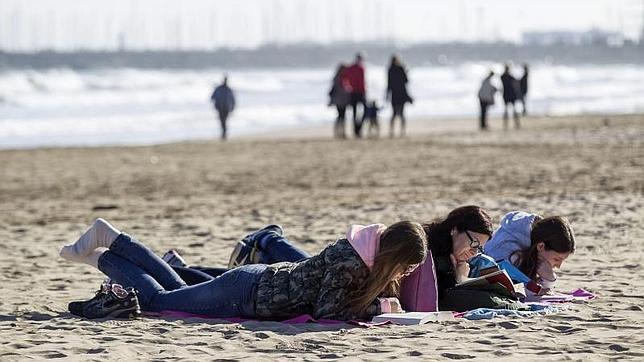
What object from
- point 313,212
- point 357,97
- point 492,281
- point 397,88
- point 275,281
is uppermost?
point 397,88

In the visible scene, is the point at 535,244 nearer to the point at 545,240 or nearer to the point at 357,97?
the point at 545,240

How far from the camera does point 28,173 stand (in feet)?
63.0

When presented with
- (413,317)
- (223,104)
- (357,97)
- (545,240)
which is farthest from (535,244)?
(223,104)

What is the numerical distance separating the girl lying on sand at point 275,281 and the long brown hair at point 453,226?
38 centimetres

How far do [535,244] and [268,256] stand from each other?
5.17 feet

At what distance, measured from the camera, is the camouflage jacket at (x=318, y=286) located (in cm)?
702

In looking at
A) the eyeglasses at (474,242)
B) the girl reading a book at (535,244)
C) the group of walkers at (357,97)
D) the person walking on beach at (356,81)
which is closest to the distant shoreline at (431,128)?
the group of walkers at (357,97)

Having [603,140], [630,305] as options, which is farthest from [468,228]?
[603,140]

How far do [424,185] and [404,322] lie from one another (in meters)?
8.61

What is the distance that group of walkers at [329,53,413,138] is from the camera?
26.3 metres

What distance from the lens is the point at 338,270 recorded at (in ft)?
23.0

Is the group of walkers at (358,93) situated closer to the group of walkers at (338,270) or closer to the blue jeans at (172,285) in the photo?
the group of walkers at (338,270)

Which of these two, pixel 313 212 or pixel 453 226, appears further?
pixel 313 212

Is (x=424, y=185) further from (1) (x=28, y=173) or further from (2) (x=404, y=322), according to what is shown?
(2) (x=404, y=322)
